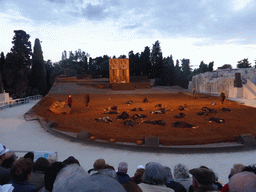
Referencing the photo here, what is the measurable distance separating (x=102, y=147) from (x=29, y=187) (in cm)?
613

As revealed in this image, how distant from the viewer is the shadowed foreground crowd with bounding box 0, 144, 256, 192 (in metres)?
1.18

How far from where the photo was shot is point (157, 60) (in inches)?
2068

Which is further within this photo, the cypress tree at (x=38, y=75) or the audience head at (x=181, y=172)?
the cypress tree at (x=38, y=75)

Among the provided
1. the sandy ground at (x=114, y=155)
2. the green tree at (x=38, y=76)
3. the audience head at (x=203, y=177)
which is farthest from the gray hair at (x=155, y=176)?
the green tree at (x=38, y=76)

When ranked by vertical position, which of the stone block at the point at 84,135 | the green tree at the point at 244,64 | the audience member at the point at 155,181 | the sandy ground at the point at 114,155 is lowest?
the sandy ground at the point at 114,155

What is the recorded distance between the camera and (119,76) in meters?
37.3

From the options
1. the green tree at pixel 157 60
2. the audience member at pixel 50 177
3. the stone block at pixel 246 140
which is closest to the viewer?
the audience member at pixel 50 177

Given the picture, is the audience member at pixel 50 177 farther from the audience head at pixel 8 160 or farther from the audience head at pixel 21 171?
the audience head at pixel 8 160

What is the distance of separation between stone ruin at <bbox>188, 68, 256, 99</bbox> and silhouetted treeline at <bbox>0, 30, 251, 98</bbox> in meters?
9.45

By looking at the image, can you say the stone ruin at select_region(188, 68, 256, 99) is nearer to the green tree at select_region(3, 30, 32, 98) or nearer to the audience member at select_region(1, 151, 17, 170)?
the audience member at select_region(1, 151, 17, 170)

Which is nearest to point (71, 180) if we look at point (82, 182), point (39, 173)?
point (82, 182)

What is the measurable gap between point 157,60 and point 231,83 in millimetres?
20671

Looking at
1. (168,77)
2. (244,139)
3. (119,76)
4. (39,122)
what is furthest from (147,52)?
(244,139)

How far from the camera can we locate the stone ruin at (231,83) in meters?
24.8
